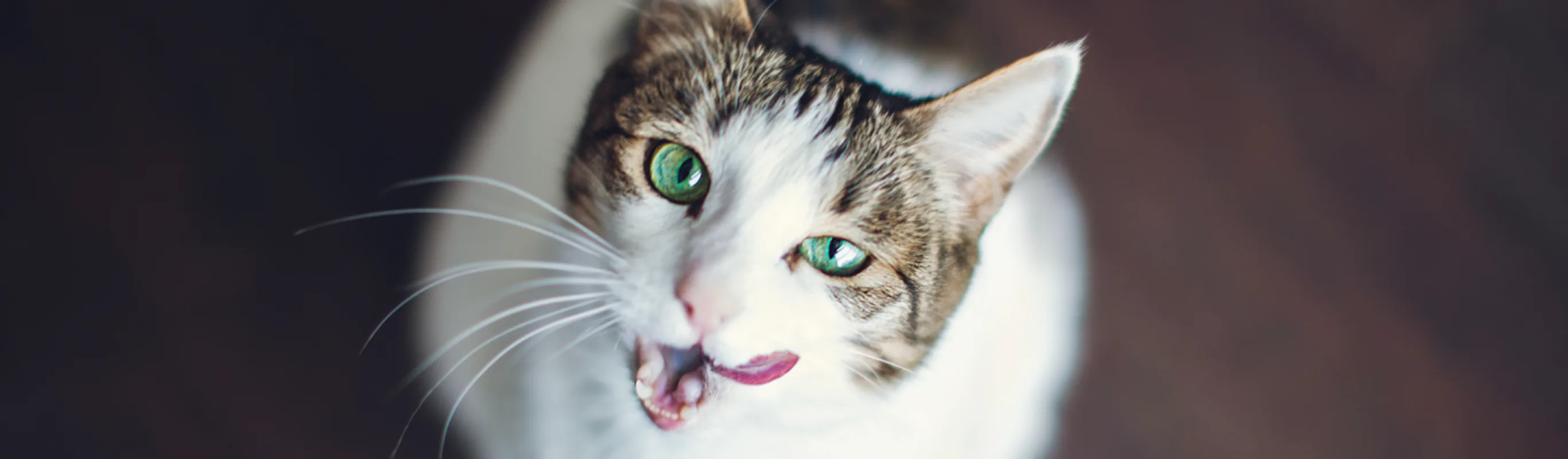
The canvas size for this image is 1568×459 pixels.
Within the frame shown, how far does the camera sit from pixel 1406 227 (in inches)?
41.0

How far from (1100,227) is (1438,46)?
1.65 ft

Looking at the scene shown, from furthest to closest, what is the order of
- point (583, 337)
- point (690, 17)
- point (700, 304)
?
1. point (583, 337)
2. point (690, 17)
3. point (700, 304)

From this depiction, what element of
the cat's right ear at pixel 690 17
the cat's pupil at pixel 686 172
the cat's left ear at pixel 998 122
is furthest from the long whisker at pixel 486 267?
the cat's left ear at pixel 998 122

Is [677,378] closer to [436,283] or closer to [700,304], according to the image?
[700,304]

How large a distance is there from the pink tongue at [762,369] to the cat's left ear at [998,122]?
20 centimetres

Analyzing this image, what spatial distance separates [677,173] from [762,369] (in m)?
0.18

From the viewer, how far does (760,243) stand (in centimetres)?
60

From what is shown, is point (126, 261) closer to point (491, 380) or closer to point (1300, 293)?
point (491, 380)

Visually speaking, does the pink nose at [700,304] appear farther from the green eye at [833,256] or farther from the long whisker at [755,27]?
the long whisker at [755,27]

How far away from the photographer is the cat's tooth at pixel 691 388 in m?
0.67

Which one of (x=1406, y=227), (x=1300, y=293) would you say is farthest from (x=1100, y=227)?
(x=1406, y=227)

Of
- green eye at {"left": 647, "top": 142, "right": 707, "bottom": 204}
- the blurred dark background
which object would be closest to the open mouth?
green eye at {"left": 647, "top": 142, "right": 707, "bottom": 204}

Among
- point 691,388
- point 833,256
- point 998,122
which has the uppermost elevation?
point 998,122

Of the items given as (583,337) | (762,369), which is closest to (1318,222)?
(762,369)
